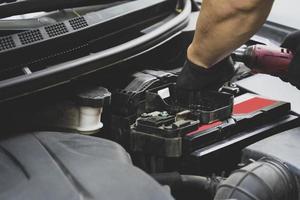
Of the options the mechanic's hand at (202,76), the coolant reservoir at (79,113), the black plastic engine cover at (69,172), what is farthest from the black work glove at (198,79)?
the black plastic engine cover at (69,172)

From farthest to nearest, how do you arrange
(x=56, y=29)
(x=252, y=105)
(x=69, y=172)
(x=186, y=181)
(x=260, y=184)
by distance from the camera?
(x=252, y=105) → (x=56, y=29) → (x=186, y=181) → (x=260, y=184) → (x=69, y=172)

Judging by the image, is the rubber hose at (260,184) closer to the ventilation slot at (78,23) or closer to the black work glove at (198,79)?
the black work glove at (198,79)

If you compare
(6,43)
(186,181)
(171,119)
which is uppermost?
(6,43)

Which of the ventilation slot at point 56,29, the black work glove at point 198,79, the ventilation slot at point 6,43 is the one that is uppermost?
the ventilation slot at point 56,29

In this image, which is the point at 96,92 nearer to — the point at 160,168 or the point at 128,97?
the point at 128,97

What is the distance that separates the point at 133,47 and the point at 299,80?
1.38ft

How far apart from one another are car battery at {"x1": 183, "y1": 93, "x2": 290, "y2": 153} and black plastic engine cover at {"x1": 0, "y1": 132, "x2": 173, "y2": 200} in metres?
0.21

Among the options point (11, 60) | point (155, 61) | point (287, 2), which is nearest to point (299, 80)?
point (155, 61)

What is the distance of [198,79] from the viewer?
1.22m

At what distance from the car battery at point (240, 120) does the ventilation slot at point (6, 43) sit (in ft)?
1.44

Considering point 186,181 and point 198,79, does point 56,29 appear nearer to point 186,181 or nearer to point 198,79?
point 198,79

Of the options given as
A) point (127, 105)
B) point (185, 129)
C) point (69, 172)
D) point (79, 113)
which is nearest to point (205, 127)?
→ point (185, 129)

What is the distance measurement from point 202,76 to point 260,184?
0.31 meters

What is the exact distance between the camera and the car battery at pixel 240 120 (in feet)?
3.81
